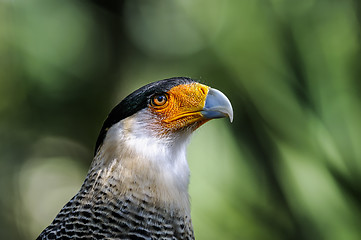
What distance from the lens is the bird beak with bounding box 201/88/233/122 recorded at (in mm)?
2156

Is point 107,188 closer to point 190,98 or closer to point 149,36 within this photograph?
point 190,98

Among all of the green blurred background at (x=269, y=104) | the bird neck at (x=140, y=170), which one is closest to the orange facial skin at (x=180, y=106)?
the bird neck at (x=140, y=170)

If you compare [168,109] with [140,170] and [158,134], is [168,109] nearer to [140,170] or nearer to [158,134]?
[158,134]

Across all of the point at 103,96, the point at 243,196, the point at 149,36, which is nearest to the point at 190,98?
the point at 243,196

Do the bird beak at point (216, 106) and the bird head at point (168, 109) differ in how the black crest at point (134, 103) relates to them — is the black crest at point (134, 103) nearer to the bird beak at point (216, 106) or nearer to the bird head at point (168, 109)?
the bird head at point (168, 109)

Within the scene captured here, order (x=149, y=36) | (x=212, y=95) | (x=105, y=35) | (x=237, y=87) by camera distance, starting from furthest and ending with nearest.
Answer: (x=105, y=35), (x=149, y=36), (x=237, y=87), (x=212, y=95)

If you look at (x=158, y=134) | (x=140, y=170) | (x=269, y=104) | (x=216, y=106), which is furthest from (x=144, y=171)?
(x=269, y=104)

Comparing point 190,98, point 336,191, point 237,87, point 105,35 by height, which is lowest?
point 336,191

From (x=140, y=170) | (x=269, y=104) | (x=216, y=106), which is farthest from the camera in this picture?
(x=269, y=104)

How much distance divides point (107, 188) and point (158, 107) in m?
0.46

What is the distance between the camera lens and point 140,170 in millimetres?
2045

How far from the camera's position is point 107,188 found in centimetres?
200

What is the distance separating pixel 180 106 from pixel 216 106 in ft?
0.56

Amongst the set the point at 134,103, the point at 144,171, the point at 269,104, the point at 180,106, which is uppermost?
the point at 134,103
